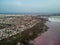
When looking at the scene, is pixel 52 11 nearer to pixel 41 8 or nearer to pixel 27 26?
pixel 41 8

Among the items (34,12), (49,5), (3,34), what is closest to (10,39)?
(3,34)

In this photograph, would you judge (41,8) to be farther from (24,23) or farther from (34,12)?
(24,23)

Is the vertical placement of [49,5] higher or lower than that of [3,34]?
higher

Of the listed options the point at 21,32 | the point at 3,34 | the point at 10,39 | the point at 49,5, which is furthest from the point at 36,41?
the point at 49,5

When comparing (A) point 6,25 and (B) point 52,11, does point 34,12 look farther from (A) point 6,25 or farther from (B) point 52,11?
(A) point 6,25

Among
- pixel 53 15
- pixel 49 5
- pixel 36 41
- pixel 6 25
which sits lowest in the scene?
pixel 36 41

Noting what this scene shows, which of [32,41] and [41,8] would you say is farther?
[41,8]

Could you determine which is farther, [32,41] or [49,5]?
[49,5]

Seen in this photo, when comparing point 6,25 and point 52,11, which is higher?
point 52,11

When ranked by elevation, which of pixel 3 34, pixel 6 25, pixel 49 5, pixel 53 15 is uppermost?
pixel 49 5
